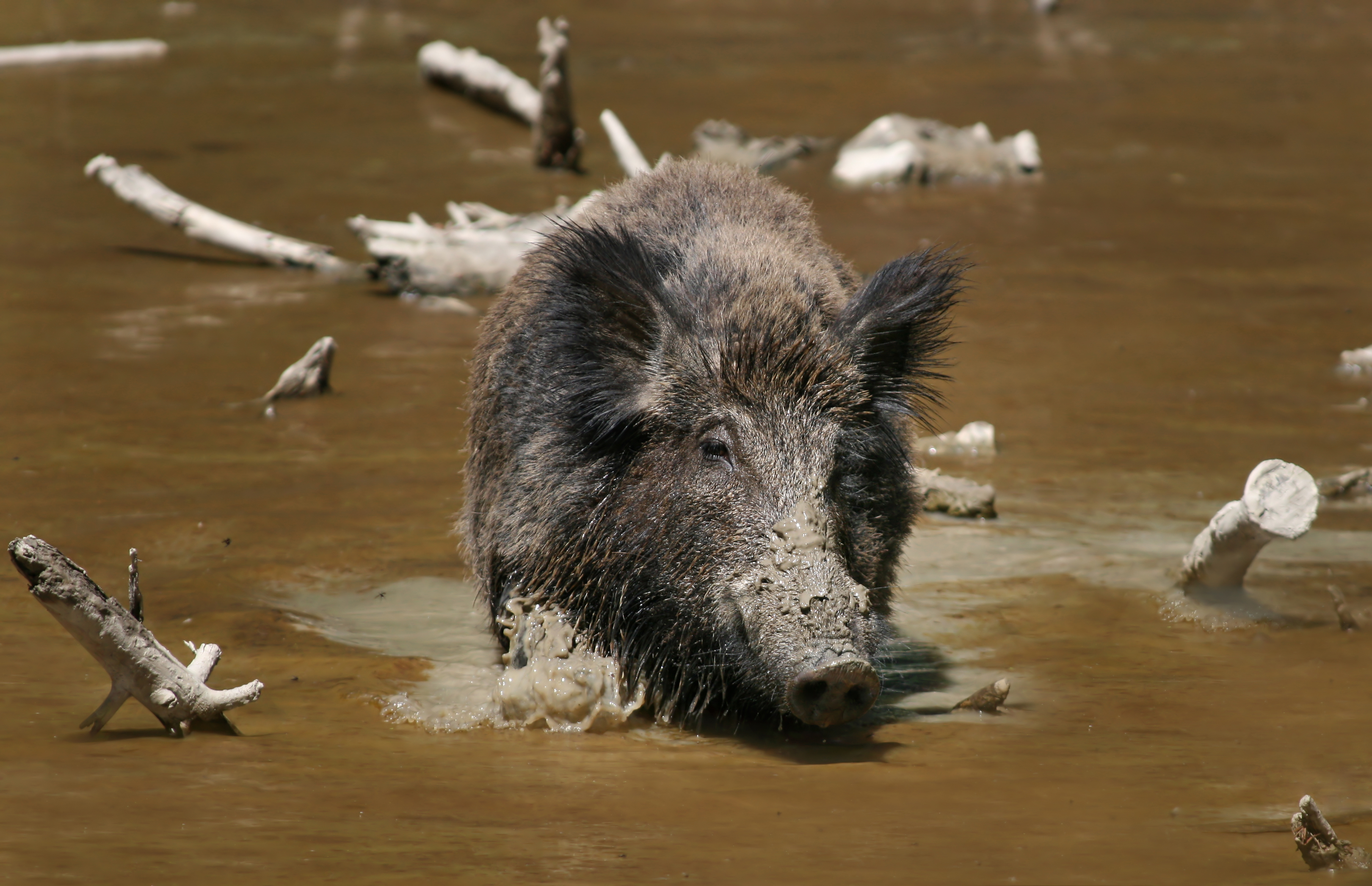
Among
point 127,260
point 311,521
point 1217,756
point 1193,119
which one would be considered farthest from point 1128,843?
point 1193,119

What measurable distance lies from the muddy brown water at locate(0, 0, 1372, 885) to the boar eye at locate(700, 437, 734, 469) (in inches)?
40.3

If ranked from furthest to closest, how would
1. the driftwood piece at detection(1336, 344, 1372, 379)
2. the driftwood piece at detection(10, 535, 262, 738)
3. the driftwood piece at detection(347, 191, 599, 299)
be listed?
the driftwood piece at detection(347, 191, 599, 299)
the driftwood piece at detection(1336, 344, 1372, 379)
the driftwood piece at detection(10, 535, 262, 738)

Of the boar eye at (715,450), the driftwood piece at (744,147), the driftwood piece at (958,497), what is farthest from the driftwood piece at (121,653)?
the driftwood piece at (744,147)

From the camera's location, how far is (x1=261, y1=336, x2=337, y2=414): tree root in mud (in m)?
9.24

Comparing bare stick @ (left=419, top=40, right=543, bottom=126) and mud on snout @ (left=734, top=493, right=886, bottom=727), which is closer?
mud on snout @ (left=734, top=493, right=886, bottom=727)

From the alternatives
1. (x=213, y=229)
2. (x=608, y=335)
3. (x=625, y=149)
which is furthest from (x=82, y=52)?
(x=608, y=335)

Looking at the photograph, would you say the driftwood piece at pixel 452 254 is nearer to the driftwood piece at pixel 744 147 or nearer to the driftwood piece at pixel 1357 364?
the driftwood piece at pixel 744 147

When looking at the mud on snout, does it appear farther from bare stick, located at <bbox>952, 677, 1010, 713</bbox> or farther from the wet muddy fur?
bare stick, located at <bbox>952, 677, 1010, 713</bbox>

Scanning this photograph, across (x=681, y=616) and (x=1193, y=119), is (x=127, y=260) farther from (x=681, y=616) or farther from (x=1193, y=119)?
(x=1193, y=119)

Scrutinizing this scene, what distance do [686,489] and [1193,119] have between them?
1562 centimetres

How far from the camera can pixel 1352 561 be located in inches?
275

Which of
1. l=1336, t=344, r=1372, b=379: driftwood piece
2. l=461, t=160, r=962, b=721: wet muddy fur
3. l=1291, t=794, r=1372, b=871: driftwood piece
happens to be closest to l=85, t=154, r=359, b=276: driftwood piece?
l=461, t=160, r=962, b=721: wet muddy fur

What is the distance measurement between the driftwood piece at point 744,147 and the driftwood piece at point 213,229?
5302 millimetres

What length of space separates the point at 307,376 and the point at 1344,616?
20.4ft
